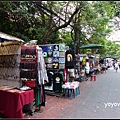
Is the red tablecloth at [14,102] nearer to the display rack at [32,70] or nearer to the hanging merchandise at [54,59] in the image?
the display rack at [32,70]

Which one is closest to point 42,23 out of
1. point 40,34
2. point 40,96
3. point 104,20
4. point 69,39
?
point 40,34

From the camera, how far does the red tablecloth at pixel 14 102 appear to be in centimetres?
367

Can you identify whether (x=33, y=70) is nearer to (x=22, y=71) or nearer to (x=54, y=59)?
(x=22, y=71)

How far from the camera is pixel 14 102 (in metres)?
3.73

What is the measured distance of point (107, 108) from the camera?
4.93 metres

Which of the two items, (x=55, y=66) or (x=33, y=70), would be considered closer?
(x=33, y=70)

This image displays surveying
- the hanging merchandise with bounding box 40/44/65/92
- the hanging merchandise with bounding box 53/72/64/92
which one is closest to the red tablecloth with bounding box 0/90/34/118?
the hanging merchandise with bounding box 53/72/64/92

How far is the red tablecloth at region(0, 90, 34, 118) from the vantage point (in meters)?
3.67

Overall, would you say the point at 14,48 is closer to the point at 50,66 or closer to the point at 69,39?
the point at 50,66

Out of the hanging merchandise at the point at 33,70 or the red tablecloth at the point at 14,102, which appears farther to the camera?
the hanging merchandise at the point at 33,70

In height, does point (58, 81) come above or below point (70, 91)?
above

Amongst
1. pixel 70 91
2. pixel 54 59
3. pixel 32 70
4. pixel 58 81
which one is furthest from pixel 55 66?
pixel 32 70

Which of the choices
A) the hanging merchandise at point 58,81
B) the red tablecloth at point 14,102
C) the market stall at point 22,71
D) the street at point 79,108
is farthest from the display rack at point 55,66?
the red tablecloth at point 14,102

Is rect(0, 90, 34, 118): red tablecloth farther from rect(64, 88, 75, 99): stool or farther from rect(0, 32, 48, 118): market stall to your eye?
rect(64, 88, 75, 99): stool
